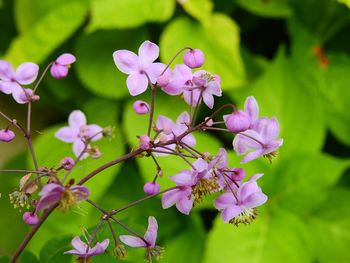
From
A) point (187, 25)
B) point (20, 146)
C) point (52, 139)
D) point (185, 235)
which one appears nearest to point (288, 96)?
point (187, 25)

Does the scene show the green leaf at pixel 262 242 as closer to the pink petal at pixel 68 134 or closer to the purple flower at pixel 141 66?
the pink petal at pixel 68 134

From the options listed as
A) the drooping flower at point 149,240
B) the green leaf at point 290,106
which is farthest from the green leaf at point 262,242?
the drooping flower at point 149,240

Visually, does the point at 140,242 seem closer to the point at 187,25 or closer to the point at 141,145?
the point at 141,145

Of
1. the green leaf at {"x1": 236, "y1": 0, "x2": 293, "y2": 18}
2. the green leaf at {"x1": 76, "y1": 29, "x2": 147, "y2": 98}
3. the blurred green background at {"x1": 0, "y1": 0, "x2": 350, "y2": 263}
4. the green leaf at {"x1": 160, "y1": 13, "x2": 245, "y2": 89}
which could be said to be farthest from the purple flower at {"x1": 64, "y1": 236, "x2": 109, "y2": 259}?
the green leaf at {"x1": 236, "y1": 0, "x2": 293, "y2": 18}

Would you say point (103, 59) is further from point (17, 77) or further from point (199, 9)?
point (17, 77)

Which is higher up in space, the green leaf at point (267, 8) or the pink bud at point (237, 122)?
the pink bud at point (237, 122)
